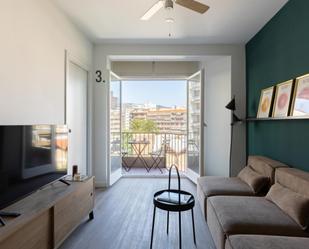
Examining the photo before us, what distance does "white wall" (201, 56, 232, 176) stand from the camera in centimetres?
489

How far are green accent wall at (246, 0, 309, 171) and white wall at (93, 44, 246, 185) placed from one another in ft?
0.63

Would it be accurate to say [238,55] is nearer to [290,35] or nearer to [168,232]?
[290,35]

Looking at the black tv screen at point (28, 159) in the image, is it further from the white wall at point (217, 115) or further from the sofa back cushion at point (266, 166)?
the white wall at point (217, 115)

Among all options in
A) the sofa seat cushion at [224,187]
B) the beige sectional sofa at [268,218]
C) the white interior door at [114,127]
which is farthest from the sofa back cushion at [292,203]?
the white interior door at [114,127]

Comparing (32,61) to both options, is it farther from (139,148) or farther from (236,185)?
(139,148)

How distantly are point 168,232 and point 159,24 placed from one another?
277 cm

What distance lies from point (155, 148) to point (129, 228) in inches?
167

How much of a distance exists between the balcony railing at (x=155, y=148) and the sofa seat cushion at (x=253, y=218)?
4.21m

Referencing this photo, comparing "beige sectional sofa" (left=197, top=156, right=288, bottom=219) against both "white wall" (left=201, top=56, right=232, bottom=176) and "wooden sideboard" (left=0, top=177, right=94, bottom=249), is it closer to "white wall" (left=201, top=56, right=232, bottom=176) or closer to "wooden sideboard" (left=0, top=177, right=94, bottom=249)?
"wooden sideboard" (left=0, top=177, right=94, bottom=249)

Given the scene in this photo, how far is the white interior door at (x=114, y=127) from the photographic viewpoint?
4.84 metres

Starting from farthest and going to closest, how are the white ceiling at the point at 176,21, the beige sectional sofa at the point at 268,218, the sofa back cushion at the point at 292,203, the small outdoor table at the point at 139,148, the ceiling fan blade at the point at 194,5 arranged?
Answer: the small outdoor table at the point at 139,148
the white ceiling at the point at 176,21
the ceiling fan blade at the point at 194,5
the sofa back cushion at the point at 292,203
the beige sectional sofa at the point at 268,218

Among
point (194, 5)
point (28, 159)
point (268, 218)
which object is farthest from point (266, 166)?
point (28, 159)

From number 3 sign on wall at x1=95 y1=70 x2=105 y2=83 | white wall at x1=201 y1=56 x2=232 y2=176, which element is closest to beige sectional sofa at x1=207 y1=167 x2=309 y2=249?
white wall at x1=201 y1=56 x2=232 y2=176

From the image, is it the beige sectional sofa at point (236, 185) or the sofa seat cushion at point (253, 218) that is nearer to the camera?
the sofa seat cushion at point (253, 218)
